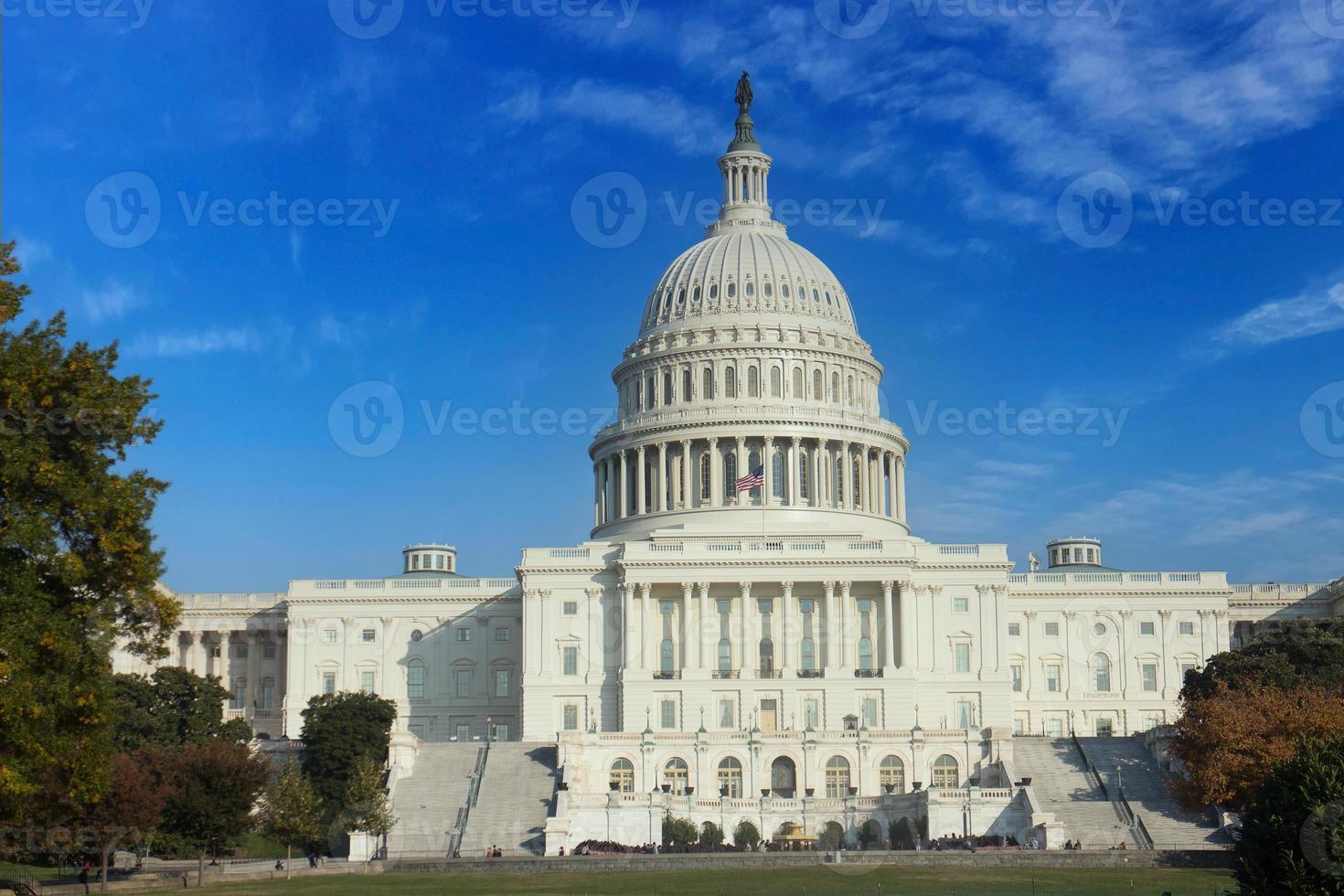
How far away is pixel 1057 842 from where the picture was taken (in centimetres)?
8288

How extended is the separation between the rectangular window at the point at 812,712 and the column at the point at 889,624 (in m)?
5.11

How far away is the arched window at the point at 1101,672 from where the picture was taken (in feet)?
421

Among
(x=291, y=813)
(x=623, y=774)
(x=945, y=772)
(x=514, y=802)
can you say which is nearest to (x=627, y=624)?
(x=623, y=774)

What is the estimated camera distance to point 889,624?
378ft

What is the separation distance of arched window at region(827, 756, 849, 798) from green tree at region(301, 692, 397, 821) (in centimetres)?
2352

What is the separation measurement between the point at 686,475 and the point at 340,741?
4168cm

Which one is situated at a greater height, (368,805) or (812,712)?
(812,712)

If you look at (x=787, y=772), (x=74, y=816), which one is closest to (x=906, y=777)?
(x=787, y=772)

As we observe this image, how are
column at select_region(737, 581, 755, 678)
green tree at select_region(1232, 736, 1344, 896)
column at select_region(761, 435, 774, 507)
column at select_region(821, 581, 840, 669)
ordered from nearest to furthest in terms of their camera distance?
green tree at select_region(1232, 736, 1344, 896) → column at select_region(821, 581, 840, 669) → column at select_region(737, 581, 755, 678) → column at select_region(761, 435, 774, 507)

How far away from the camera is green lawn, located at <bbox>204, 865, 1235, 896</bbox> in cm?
6147

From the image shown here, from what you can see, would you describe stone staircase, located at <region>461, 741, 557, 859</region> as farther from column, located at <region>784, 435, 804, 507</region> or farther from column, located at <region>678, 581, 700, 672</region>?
column, located at <region>784, 435, 804, 507</region>

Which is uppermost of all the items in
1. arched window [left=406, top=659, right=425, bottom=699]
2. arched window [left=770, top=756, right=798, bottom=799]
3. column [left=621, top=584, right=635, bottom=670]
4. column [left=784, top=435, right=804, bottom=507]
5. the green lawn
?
column [left=784, top=435, right=804, bottom=507]

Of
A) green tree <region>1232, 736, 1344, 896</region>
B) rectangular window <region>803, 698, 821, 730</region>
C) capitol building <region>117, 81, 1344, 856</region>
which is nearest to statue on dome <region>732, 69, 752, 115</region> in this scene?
capitol building <region>117, 81, 1344, 856</region>

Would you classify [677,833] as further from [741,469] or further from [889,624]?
[741,469]
